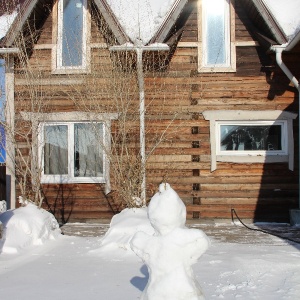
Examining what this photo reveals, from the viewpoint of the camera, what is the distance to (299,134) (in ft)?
29.6

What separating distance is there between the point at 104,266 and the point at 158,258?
2.40 metres

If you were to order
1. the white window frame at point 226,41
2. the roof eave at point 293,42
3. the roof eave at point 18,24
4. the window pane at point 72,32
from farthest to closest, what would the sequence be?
the window pane at point 72,32 < the white window frame at point 226,41 < the roof eave at point 18,24 < the roof eave at point 293,42

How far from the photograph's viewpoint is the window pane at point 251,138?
966 cm

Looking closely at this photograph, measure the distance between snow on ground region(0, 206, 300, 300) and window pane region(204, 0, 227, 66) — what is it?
4.61m

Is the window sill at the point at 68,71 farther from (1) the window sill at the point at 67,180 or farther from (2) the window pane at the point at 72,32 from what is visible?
(1) the window sill at the point at 67,180

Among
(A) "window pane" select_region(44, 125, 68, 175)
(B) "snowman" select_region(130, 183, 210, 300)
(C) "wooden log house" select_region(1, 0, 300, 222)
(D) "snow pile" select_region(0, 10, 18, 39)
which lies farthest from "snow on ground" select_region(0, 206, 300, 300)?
(D) "snow pile" select_region(0, 10, 18, 39)

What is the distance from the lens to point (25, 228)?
6684mm

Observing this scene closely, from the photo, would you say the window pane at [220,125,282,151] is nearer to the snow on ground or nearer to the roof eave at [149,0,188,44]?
the roof eave at [149,0,188,44]

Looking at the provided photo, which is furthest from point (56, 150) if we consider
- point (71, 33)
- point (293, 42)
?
point (293, 42)

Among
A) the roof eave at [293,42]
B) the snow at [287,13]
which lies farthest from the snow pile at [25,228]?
the snow at [287,13]

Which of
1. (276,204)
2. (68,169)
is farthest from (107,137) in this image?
(276,204)

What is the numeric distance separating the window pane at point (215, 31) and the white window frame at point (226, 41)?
0.19ft

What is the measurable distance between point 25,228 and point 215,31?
241 inches

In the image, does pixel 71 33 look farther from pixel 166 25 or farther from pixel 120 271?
pixel 120 271
